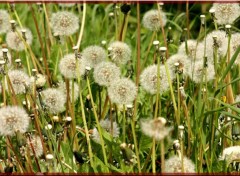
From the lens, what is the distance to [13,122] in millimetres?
1711

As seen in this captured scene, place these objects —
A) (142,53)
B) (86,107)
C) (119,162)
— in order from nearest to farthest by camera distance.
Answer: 1. (119,162)
2. (86,107)
3. (142,53)

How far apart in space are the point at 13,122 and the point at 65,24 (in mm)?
676

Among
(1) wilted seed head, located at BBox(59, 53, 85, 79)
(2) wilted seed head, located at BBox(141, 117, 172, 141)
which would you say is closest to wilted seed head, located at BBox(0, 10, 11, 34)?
(1) wilted seed head, located at BBox(59, 53, 85, 79)

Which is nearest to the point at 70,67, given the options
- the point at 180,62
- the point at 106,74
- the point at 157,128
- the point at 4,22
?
the point at 106,74

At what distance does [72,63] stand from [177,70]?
38 cm

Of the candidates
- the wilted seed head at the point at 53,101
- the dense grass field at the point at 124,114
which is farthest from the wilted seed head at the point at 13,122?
the wilted seed head at the point at 53,101

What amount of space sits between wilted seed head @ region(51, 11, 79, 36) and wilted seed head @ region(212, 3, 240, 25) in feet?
1.70

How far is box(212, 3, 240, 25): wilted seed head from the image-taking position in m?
2.16

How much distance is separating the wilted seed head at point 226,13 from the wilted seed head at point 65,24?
52 centimetres

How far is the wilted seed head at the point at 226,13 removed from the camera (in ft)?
7.09

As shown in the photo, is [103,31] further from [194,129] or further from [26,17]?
[194,129]

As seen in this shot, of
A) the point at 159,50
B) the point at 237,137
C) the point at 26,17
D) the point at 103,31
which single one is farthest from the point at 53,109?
the point at 26,17

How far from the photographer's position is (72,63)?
204 cm

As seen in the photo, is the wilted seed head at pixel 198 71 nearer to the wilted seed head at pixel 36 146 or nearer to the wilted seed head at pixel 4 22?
the wilted seed head at pixel 36 146
